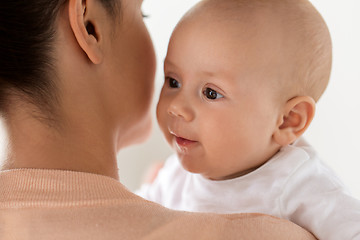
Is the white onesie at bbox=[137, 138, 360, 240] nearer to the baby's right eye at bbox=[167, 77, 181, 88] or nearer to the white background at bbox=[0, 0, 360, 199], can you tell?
the baby's right eye at bbox=[167, 77, 181, 88]

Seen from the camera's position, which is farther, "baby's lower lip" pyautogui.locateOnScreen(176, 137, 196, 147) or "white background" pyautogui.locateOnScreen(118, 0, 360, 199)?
"white background" pyautogui.locateOnScreen(118, 0, 360, 199)

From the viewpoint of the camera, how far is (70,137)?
898 millimetres

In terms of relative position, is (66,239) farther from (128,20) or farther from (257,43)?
(257,43)

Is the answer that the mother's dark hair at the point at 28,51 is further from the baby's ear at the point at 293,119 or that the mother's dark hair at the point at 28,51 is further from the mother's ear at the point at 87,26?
the baby's ear at the point at 293,119

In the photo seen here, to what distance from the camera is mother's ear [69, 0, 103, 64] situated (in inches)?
34.7

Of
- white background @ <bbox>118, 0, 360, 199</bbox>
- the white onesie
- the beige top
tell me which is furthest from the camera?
white background @ <bbox>118, 0, 360, 199</bbox>

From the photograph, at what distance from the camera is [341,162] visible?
2.10 meters

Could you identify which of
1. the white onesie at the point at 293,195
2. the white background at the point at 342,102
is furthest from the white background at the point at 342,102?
the white onesie at the point at 293,195

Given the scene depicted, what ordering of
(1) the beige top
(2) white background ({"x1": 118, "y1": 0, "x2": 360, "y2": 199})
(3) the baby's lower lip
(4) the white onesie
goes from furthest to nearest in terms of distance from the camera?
1. (2) white background ({"x1": 118, "y1": 0, "x2": 360, "y2": 199})
2. (3) the baby's lower lip
3. (4) the white onesie
4. (1) the beige top

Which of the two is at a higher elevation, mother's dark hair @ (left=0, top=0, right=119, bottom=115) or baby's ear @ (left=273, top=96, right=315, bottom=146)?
mother's dark hair @ (left=0, top=0, right=119, bottom=115)

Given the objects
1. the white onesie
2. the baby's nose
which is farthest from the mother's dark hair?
the white onesie

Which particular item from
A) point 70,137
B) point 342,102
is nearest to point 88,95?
point 70,137

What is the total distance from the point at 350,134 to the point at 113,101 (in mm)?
1340

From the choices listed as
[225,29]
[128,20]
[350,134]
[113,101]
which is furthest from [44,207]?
[350,134]
